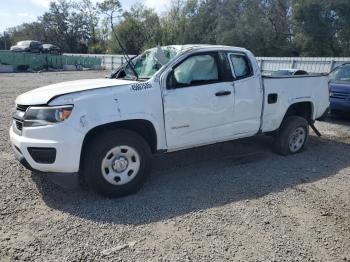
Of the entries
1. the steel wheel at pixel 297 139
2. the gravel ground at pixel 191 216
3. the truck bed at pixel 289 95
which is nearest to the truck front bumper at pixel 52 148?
the gravel ground at pixel 191 216

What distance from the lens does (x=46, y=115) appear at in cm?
405

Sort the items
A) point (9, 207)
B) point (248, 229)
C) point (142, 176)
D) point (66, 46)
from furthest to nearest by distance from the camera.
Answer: point (66, 46) → point (142, 176) → point (9, 207) → point (248, 229)

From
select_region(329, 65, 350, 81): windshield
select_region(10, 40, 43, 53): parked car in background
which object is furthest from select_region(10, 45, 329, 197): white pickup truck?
select_region(10, 40, 43, 53): parked car in background

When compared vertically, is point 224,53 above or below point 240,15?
below

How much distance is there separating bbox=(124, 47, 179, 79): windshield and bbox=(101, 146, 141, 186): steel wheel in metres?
1.09

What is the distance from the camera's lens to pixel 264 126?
596cm

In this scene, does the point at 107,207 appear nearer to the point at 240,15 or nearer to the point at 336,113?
the point at 336,113

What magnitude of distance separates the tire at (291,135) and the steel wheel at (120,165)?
2954mm

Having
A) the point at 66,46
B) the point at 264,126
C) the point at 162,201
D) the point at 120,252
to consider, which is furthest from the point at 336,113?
the point at 66,46

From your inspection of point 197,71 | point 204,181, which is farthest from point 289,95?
point 204,181

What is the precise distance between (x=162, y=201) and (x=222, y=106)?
1637 millimetres

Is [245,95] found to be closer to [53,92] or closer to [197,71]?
[197,71]

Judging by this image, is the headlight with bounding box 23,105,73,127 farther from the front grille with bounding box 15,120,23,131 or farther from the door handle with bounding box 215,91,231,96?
the door handle with bounding box 215,91,231,96

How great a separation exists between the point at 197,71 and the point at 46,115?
6.88 feet
